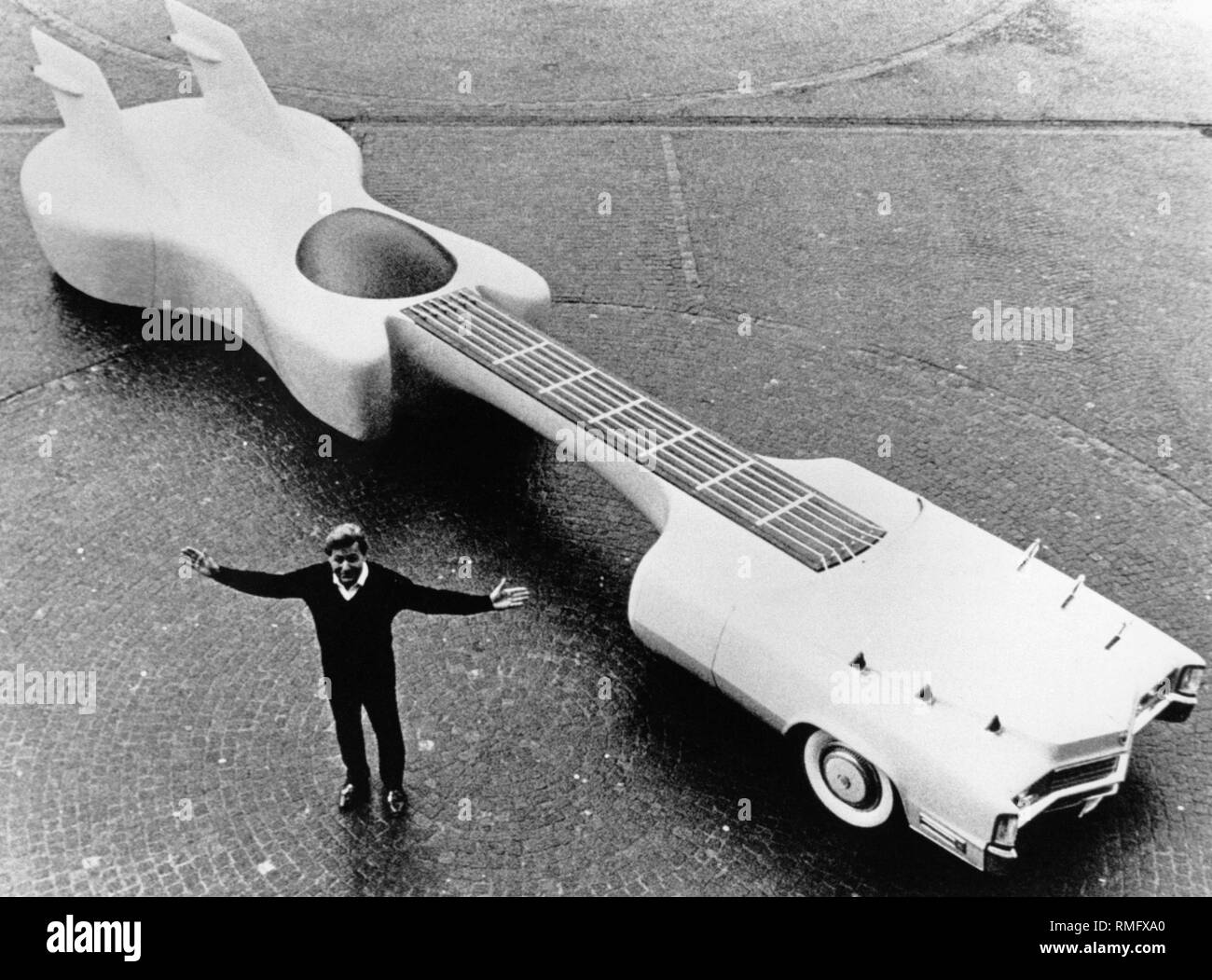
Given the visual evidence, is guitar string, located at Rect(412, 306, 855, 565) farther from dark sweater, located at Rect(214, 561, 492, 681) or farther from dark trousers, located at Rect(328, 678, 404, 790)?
dark trousers, located at Rect(328, 678, 404, 790)

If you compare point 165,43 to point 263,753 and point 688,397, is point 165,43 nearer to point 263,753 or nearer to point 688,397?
point 688,397

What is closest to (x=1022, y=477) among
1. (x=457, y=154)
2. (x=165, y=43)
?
(x=457, y=154)

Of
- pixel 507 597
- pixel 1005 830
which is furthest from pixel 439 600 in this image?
pixel 1005 830

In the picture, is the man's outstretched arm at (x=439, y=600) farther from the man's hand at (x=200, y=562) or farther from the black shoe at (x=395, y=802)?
the black shoe at (x=395, y=802)

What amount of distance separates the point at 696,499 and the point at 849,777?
5.61 ft

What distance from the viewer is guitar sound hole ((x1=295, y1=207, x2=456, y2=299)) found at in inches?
348

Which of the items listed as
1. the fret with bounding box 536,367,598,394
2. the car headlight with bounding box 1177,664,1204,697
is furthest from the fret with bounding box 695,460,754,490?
the car headlight with bounding box 1177,664,1204,697

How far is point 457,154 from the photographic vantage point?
1280 cm

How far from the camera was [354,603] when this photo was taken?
5.63 metres

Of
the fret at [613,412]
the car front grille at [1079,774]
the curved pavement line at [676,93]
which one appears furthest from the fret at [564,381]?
the curved pavement line at [676,93]

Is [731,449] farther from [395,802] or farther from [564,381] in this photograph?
[395,802]

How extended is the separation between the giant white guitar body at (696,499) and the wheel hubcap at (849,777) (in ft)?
0.04

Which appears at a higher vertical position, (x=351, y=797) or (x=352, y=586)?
(x=352, y=586)

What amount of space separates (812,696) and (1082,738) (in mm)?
1151
